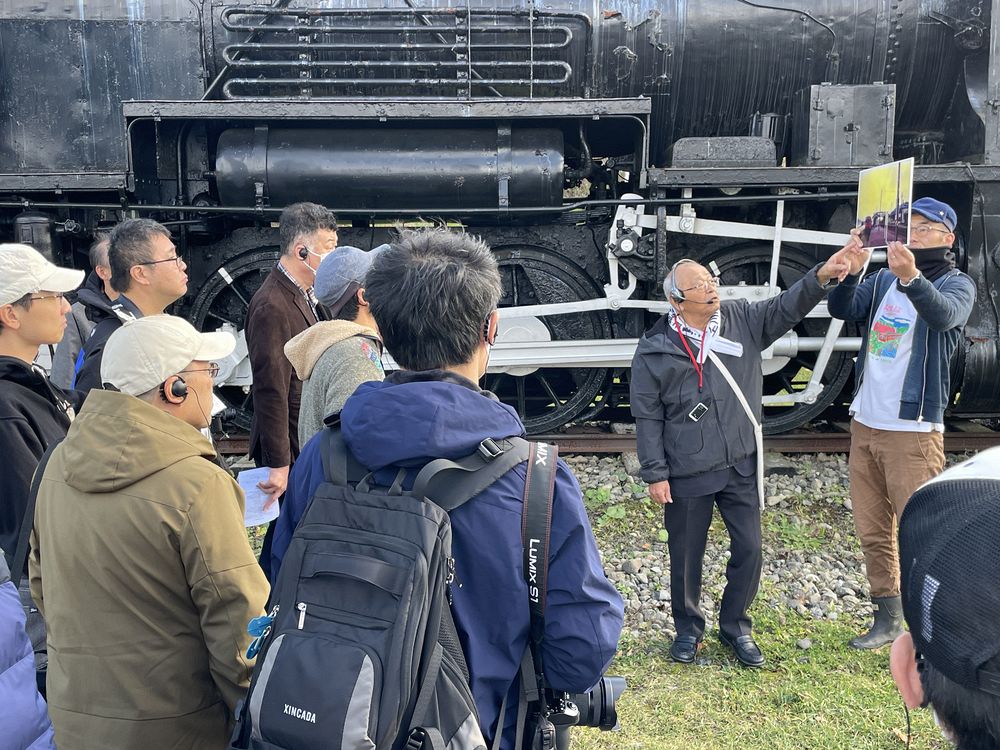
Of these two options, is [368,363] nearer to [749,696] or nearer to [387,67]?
[749,696]

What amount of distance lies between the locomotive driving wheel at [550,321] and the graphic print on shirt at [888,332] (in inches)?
100

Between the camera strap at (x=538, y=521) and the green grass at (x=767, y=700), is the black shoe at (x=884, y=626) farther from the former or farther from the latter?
the camera strap at (x=538, y=521)

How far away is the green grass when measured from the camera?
3.01 metres

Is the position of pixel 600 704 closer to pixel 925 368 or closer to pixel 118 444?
pixel 118 444

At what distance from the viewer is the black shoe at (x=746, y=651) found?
137 inches

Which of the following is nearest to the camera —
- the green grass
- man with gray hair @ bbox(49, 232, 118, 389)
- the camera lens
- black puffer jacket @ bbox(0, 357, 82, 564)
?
the camera lens

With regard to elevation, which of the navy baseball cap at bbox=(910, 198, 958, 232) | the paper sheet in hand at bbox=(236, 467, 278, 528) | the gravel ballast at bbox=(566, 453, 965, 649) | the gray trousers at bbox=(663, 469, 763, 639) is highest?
the navy baseball cap at bbox=(910, 198, 958, 232)

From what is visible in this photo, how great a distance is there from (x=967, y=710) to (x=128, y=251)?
3396mm

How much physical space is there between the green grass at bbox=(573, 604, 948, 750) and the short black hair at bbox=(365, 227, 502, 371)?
203 cm

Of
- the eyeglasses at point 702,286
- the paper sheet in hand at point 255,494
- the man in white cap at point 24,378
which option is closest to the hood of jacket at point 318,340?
the paper sheet in hand at point 255,494

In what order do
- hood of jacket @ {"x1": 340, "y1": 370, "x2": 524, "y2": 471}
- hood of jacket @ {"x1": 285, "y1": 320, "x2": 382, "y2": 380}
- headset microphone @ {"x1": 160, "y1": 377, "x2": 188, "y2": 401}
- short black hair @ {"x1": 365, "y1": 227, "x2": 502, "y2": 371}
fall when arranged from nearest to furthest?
hood of jacket @ {"x1": 340, "y1": 370, "x2": 524, "y2": 471} → short black hair @ {"x1": 365, "y1": 227, "x2": 502, "y2": 371} → headset microphone @ {"x1": 160, "y1": 377, "x2": 188, "y2": 401} → hood of jacket @ {"x1": 285, "y1": 320, "x2": 382, "y2": 380}

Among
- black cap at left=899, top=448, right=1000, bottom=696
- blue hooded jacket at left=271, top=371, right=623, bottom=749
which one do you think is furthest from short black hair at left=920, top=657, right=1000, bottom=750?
blue hooded jacket at left=271, top=371, right=623, bottom=749

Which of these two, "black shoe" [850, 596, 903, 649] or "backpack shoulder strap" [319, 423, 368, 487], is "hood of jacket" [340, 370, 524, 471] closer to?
"backpack shoulder strap" [319, 423, 368, 487]

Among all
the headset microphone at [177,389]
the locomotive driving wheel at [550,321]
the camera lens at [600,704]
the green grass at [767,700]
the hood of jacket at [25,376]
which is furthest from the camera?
the locomotive driving wheel at [550,321]
